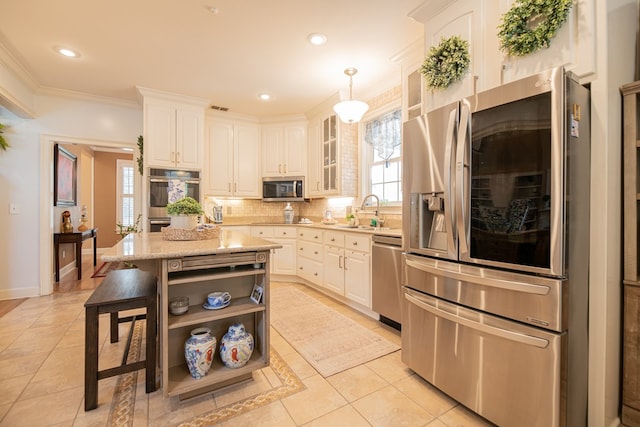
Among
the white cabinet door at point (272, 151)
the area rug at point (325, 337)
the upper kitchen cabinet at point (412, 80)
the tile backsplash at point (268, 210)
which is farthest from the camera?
the white cabinet door at point (272, 151)

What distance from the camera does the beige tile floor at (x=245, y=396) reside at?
160 cm

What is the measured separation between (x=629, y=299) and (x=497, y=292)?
2.00 feet

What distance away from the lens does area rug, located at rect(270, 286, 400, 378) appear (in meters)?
2.22

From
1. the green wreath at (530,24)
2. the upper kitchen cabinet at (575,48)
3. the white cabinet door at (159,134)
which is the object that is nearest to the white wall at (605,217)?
the upper kitchen cabinet at (575,48)

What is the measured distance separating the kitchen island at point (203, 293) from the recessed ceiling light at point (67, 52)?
2.53 m

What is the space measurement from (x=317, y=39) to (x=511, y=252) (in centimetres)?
248

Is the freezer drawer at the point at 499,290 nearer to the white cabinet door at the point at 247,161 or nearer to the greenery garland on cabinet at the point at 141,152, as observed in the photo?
the white cabinet door at the point at 247,161

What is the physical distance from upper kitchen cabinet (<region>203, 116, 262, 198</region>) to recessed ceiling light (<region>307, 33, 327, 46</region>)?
2.47m

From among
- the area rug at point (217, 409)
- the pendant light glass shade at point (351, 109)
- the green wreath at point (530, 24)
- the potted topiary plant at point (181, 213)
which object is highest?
the pendant light glass shade at point (351, 109)

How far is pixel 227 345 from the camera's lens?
5.92ft

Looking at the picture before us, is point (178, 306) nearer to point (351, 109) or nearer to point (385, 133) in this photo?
point (351, 109)

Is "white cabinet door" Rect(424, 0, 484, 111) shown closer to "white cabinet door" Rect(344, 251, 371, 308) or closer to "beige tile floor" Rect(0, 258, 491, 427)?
"white cabinet door" Rect(344, 251, 371, 308)

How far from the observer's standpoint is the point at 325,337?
262 cm

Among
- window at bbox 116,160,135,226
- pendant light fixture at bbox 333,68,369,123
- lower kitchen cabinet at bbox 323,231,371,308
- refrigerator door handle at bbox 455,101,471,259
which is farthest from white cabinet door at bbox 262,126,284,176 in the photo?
window at bbox 116,160,135,226
